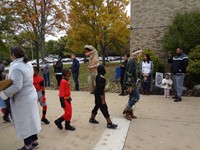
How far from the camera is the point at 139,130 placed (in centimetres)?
498

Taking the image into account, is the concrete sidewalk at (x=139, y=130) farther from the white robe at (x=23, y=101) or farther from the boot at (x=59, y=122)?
the white robe at (x=23, y=101)

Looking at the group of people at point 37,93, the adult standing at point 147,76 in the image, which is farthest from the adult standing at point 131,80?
the adult standing at point 147,76

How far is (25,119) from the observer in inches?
142

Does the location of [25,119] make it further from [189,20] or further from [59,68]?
[189,20]

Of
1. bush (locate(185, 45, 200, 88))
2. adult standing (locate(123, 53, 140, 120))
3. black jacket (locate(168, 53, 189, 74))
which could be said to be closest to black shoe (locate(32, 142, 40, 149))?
adult standing (locate(123, 53, 140, 120))

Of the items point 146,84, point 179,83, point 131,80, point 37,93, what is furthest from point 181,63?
point 37,93

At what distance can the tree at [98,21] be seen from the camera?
22266 millimetres

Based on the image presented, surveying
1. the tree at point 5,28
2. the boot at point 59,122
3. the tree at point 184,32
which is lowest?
the boot at point 59,122

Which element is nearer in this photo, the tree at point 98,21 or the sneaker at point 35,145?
the sneaker at point 35,145

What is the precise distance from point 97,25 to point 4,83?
2051cm

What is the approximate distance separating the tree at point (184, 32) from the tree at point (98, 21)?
40.4 ft

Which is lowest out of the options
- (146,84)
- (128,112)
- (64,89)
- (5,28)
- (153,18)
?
(128,112)

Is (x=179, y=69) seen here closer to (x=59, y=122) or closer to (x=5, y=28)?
(x=59, y=122)

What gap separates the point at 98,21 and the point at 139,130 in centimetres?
1878
